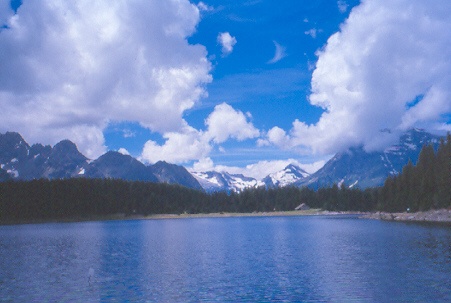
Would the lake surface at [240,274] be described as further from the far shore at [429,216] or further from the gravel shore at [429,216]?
the gravel shore at [429,216]

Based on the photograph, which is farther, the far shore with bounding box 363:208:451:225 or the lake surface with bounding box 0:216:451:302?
the far shore with bounding box 363:208:451:225

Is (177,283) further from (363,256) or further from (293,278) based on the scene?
(363,256)

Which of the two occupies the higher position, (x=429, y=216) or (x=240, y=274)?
(x=429, y=216)

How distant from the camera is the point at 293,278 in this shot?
41.8 meters

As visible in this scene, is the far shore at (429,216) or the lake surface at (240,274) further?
the far shore at (429,216)

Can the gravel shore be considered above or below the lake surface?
above

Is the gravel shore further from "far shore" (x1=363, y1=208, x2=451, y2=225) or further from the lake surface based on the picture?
the lake surface

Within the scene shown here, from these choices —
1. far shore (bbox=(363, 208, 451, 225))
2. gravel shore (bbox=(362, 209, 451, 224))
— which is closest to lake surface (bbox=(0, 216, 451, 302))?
far shore (bbox=(363, 208, 451, 225))

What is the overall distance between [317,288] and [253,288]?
226 inches

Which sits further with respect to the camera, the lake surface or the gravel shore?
the gravel shore

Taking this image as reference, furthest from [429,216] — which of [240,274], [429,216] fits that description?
[240,274]

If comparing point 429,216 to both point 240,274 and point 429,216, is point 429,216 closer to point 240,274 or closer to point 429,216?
point 429,216

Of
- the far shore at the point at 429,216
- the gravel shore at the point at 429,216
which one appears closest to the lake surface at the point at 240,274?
the far shore at the point at 429,216

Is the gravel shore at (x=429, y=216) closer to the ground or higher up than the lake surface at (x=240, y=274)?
higher up
